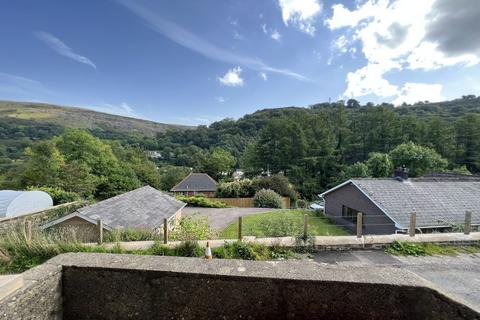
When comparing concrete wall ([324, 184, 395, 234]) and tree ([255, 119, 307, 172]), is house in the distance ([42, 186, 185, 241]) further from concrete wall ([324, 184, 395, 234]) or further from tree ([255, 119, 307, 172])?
tree ([255, 119, 307, 172])

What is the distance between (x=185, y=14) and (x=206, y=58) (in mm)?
10264

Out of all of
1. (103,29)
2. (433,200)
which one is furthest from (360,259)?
(103,29)

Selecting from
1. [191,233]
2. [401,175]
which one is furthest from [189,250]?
[401,175]

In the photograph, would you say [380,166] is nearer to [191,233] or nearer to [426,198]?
[426,198]

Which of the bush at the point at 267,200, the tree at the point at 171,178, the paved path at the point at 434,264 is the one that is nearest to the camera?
the paved path at the point at 434,264

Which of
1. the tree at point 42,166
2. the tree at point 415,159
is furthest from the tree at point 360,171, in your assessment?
the tree at point 42,166

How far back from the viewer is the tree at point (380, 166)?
27.4 meters

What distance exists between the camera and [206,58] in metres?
23.8

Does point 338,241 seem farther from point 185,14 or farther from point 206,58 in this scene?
point 206,58

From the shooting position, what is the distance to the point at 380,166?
27500 millimetres

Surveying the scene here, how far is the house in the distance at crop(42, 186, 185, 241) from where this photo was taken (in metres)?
9.03

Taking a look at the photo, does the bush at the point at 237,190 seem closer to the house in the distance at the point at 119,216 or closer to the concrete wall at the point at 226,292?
the house in the distance at the point at 119,216

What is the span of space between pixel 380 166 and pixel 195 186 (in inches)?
945

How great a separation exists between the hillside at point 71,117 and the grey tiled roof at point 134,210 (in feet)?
244
